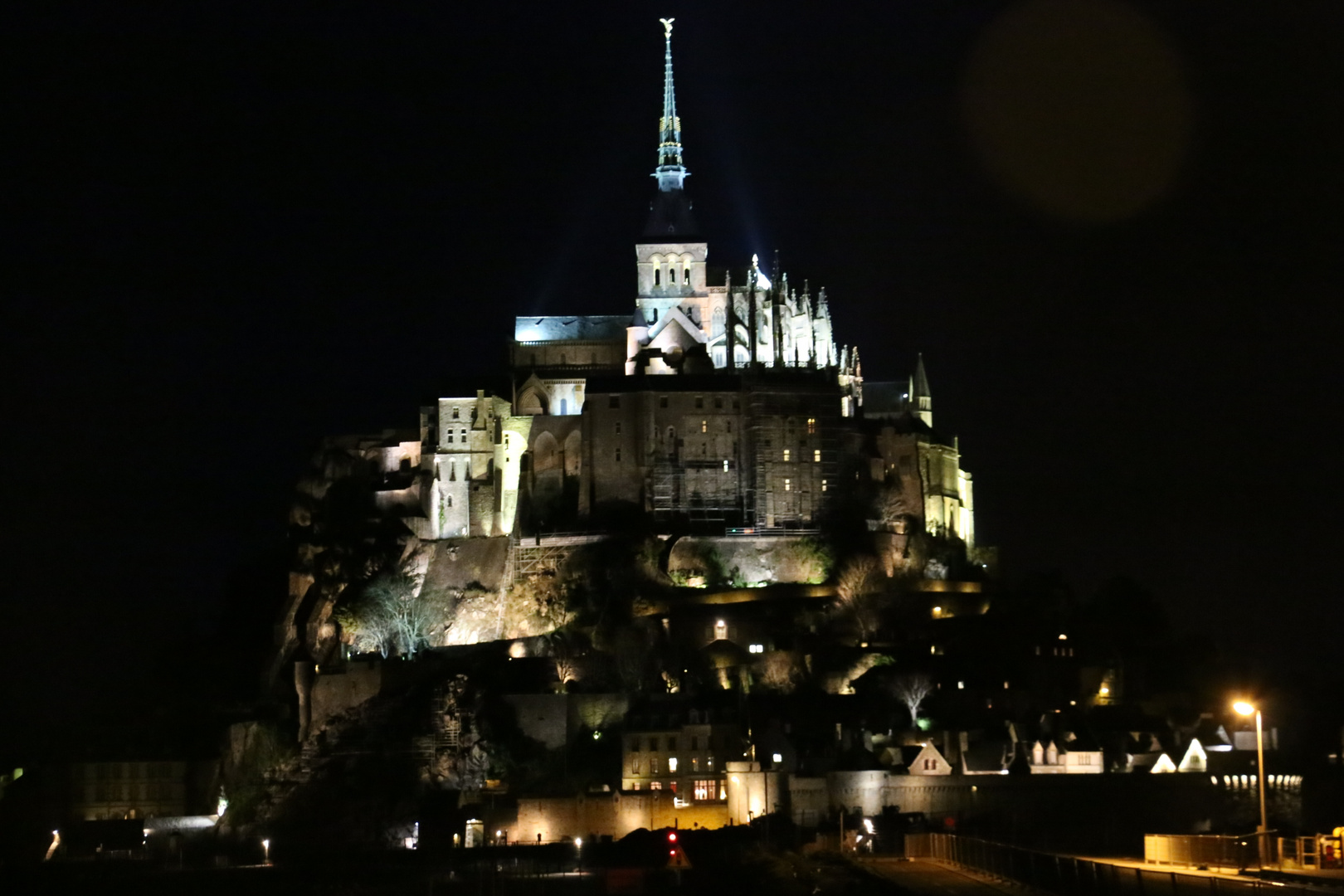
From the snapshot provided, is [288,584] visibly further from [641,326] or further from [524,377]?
[641,326]

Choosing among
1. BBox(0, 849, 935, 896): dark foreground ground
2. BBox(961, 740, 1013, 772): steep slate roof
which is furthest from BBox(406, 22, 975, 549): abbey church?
BBox(0, 849, 935, 896): dark foreground ground

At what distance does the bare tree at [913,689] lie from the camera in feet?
232

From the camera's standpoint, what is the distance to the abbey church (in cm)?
8419

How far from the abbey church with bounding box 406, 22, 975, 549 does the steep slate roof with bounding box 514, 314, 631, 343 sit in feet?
9.31

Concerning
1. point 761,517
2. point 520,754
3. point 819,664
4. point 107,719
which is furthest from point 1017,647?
point 107,719

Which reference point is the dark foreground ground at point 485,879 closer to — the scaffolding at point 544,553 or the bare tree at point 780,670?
the bare tree at point 780,670

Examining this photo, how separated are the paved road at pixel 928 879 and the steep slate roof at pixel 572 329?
48507 mm

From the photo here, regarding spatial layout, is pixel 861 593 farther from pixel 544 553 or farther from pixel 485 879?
pixel 485 879

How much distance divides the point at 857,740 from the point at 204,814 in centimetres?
2740

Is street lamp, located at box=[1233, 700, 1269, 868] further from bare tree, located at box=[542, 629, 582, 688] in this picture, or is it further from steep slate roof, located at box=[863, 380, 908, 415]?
steep slate roof, located at box=[863, 380, 908, 415]

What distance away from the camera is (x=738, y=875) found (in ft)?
176

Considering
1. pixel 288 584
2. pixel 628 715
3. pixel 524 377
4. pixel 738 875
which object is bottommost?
pixel 738 875

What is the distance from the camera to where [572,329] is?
97.9m

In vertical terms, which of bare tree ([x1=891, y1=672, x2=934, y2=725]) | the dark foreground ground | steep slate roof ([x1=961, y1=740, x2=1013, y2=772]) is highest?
bare tree ([x1=891, y1=672, x2=934, y2=725])
